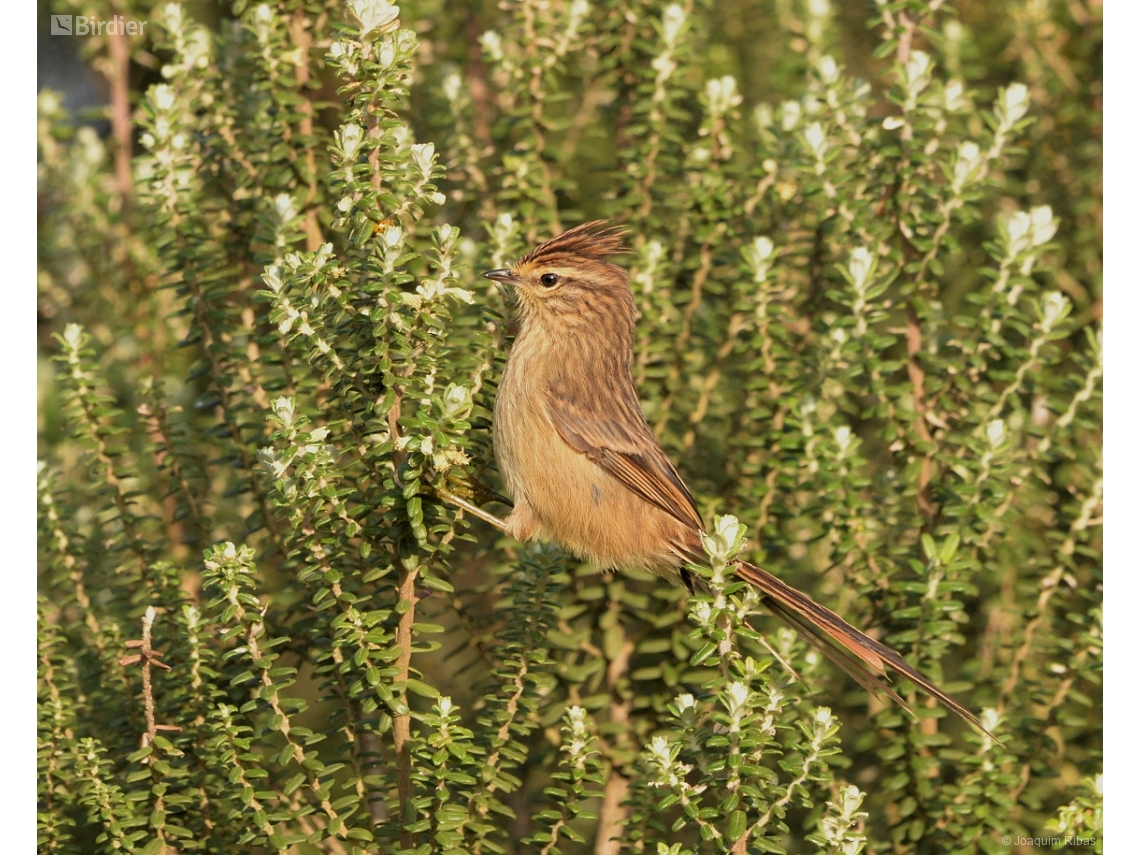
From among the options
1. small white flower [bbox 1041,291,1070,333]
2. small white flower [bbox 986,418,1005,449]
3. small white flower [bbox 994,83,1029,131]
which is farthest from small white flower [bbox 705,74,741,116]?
small white flower [bbox 986,418,1005,449]

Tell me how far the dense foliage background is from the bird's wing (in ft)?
1.16

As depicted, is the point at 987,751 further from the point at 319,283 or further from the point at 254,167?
the point at 254,167

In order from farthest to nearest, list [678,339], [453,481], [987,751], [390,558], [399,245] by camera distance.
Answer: [678,339], [987,751], [453,481], [390,558], [399,245]

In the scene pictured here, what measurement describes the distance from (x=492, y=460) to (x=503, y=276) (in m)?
0.64

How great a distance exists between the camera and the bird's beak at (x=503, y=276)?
4.06 m

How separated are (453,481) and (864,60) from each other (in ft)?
14.2

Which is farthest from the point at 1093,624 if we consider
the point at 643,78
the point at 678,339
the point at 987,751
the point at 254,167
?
the point at 254,167

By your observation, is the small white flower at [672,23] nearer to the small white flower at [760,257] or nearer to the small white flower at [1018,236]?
the small white flower at [760,257]

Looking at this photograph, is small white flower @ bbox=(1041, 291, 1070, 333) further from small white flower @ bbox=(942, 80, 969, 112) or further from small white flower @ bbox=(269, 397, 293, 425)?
small white flower @ bbox=(269, 397, 293, 425)

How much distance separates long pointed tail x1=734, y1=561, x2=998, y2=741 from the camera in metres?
3.60

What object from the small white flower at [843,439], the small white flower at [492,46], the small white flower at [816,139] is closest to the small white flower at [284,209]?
the small white flower at [492,46]

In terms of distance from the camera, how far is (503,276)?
4.09 m

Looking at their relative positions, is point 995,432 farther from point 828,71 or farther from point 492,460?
point 492,460

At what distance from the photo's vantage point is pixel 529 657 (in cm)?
366
